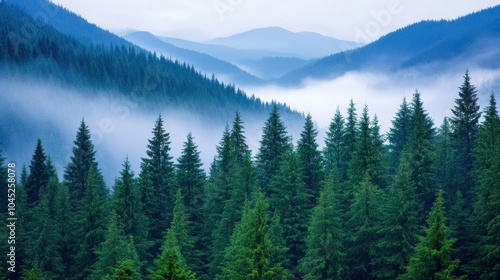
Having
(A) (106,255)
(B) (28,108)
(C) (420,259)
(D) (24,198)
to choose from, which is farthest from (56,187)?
(B) (28,108)

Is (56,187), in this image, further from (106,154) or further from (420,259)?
(106,154)

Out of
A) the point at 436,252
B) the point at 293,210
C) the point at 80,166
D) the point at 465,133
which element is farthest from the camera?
the point at 80,166

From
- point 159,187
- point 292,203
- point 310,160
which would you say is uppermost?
point 310,160

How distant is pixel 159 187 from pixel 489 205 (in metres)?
28.6

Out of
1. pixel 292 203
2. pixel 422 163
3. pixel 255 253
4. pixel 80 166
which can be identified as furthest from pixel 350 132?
pixel 80 166

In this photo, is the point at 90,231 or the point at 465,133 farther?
the point at 465,133

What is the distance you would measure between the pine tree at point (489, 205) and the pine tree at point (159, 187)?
25.4 meters

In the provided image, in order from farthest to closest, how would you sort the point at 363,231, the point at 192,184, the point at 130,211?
the point at 192,184 < the point at 130,211 < the point at 363,231

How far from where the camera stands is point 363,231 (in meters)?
35.0

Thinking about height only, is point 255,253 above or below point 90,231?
below

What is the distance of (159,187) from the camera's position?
155ft

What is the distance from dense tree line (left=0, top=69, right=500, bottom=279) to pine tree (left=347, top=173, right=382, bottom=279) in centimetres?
10

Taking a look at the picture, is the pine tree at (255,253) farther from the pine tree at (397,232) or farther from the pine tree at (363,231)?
the pine tree at (397,232)

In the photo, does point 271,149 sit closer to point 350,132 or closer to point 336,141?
point 336,141
